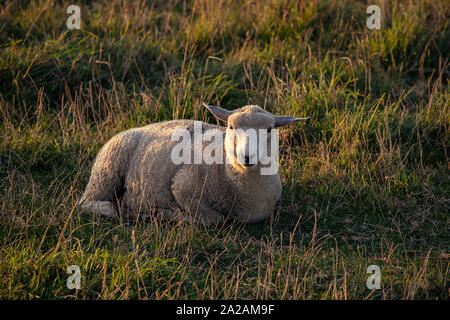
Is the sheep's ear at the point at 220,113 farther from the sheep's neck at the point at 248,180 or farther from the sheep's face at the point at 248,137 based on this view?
the sheep's neck at the point at 248,180

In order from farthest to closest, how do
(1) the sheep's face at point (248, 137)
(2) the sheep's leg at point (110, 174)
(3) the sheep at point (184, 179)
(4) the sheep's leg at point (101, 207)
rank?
(2) the sheep's leg at point (110, 174), (4) the sheep's leg at point (101, 207), (3) the sheep at point (184, 179), (1) the sheep's face at point (248, 137)

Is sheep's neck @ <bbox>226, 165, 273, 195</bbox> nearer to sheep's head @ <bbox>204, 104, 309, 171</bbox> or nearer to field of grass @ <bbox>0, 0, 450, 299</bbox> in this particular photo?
sheep's head @ <bbox>204, 104, 309, 171</bbox>

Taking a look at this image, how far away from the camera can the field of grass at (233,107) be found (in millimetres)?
3434

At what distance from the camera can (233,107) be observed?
228 inches

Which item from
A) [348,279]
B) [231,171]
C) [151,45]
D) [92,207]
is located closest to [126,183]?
[92,207]

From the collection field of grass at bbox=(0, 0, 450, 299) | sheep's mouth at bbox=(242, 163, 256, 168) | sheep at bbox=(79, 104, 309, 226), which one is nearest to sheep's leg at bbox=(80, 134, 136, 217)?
sheep at bbox=(79, 104, 309, 226)

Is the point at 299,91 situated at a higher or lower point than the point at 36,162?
higher

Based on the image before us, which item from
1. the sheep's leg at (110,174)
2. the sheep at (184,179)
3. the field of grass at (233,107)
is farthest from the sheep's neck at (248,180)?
the sheep's leg at (110,174)

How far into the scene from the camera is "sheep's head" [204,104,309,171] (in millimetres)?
3715

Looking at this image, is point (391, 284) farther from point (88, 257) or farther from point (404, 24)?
point (404, 24)

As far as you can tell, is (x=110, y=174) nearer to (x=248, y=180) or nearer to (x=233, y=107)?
(x=248, y=180)

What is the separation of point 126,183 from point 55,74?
7.07ft

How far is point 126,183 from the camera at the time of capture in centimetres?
458

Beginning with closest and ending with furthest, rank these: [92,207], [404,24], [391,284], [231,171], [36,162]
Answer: [391,284] → [231,171] → [92,207] → [36,162] → [404,24]
